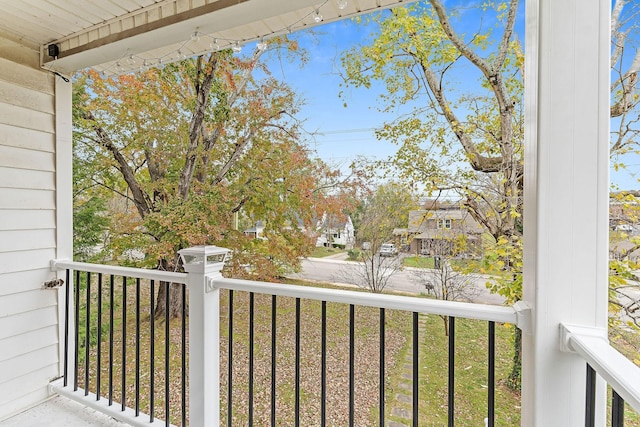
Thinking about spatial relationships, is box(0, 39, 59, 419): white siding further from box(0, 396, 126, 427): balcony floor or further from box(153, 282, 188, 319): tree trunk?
box(153, 282, 188, 319): tree trunk

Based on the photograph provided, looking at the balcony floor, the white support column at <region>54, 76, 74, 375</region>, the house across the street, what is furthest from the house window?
the white support column at <region>54, 76, 74, 375</region>

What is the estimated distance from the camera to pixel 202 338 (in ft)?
4.83

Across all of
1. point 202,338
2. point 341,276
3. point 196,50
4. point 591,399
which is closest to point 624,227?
point 591,399

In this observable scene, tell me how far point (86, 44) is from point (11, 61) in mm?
441

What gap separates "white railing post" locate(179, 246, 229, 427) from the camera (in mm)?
1470

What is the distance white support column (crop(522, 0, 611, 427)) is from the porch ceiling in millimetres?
982

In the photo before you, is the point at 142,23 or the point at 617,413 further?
the point at 142,23

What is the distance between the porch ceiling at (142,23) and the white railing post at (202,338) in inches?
47.4

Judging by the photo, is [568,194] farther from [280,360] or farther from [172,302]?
[172,302]

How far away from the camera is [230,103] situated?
386 cm

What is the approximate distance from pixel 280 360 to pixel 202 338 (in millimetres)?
1887

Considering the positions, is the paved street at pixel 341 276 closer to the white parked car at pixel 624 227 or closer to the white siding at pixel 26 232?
the white parked car at pixel 624 227

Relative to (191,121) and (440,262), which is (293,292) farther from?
(191,121)

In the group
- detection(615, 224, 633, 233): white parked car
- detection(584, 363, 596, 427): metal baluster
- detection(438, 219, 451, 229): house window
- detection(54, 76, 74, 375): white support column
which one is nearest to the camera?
detection(584, 363, 596, 427): metal baluster
